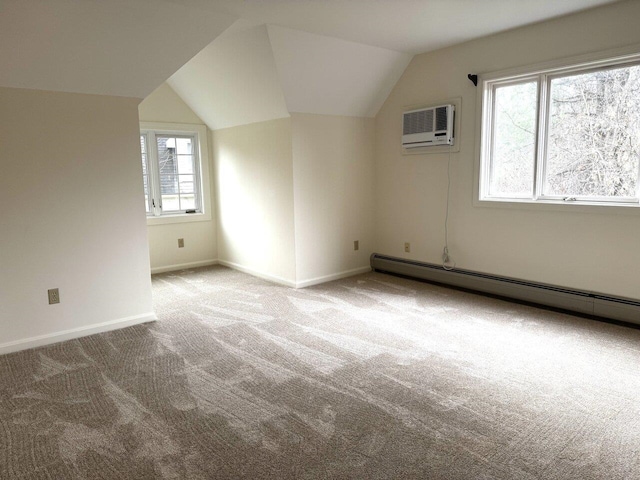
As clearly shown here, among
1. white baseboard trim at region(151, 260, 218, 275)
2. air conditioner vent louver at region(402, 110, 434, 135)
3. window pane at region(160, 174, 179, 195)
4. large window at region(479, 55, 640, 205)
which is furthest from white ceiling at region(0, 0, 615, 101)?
white baseboard trim at region(151, 260, 218, 275)

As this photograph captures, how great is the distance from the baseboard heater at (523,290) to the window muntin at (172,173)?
2.67m

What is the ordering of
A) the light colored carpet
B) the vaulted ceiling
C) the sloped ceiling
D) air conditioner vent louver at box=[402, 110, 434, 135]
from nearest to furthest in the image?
1. the light colored carpet
2. the vaulted ceiling
3. the sloped ceiling
4. air conditioner vent louver at box=[402, 110, 434, 135]

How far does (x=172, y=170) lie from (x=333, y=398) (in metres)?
4.29

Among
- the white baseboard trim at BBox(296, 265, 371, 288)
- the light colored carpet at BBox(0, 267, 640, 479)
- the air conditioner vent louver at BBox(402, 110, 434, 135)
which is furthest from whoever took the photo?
the white baseboard trim at BBox(296, 265, 371, 288)

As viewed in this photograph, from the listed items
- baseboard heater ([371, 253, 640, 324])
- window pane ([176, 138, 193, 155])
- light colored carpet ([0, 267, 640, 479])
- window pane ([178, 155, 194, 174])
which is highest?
window pane ([176, 138, 193, 155])

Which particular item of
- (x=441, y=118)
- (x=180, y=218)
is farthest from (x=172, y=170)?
(x=441, y=118)

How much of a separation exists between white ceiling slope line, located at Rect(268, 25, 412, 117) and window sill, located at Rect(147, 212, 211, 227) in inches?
87.0

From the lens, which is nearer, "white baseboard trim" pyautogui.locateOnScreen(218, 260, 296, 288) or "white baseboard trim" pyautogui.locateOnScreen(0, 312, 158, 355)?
"white baseboard trim" pyautogui.locateOnScreen(0, 312, 158, 355)

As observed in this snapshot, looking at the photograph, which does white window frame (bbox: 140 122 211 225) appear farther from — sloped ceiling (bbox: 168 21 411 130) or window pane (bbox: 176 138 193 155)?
sloped ceiling (bbox: 168 21 411 130)

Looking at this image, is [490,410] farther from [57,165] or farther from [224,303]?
[57,165]

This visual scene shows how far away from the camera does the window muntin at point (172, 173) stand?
225 inches

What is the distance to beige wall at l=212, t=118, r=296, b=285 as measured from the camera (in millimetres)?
4965

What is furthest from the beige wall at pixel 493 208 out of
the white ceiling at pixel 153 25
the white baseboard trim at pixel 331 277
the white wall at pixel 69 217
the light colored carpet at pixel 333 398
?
the white wall at pixel 69 217

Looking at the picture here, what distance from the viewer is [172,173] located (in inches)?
233
